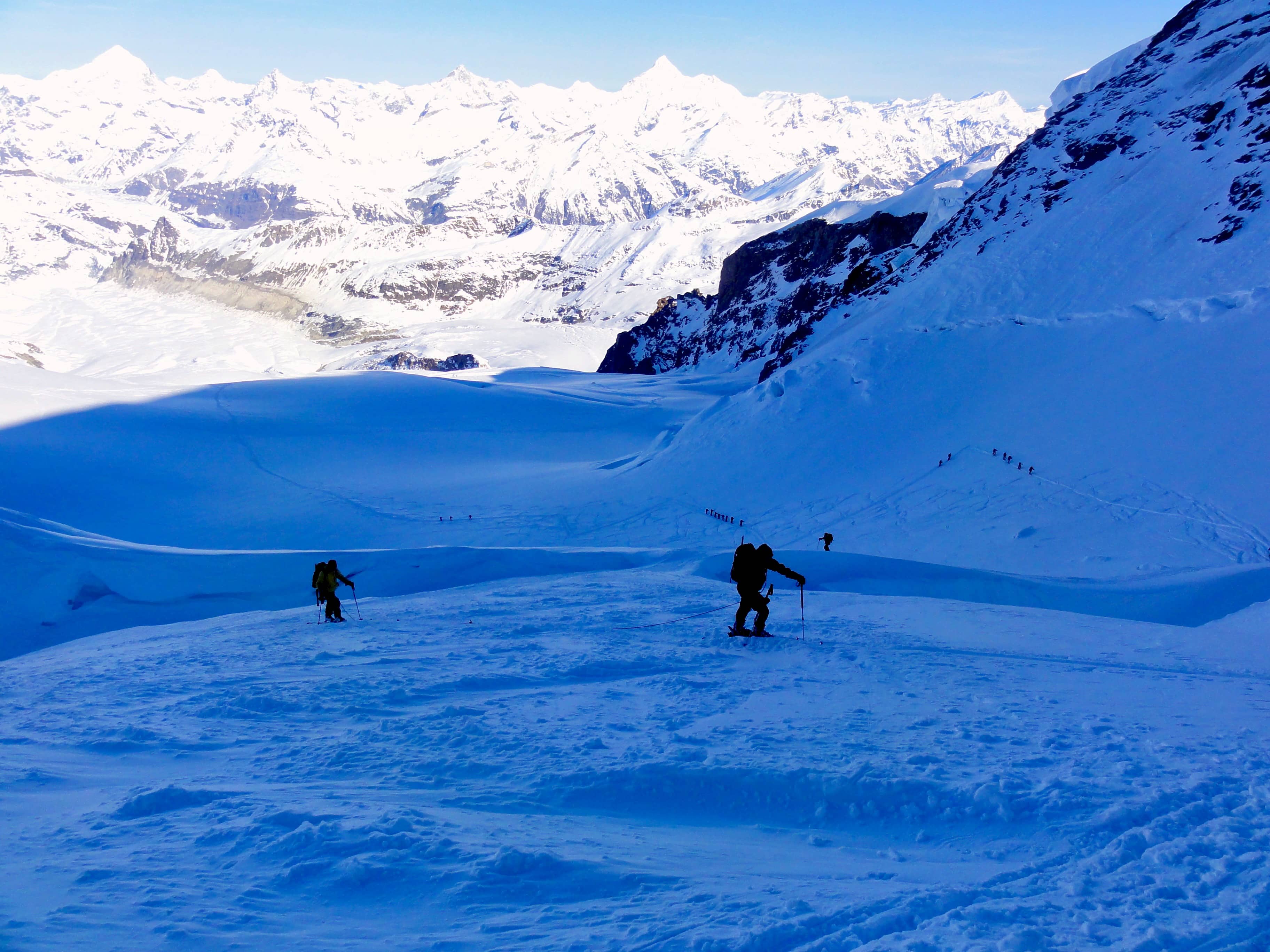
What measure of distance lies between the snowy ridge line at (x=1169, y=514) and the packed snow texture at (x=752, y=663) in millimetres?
93

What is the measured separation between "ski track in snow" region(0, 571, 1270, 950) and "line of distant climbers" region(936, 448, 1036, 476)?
12.8 meters

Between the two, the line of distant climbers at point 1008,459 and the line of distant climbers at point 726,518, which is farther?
the line of distant climbers at point 726,518

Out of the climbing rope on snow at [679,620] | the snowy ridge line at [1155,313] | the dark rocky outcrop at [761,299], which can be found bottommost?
the climbing rope on snow at [679,620]

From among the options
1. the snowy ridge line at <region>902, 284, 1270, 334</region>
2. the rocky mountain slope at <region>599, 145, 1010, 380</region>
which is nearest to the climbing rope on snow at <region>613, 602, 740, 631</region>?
the snowy ridge line at <region>902, 284, 1270, 334</region>

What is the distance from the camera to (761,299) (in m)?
92.4

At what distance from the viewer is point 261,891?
3.70m

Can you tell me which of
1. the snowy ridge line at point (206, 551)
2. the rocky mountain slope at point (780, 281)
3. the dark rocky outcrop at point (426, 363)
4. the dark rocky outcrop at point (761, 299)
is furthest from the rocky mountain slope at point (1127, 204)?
the dark rocky outcrop at point (426, 363)

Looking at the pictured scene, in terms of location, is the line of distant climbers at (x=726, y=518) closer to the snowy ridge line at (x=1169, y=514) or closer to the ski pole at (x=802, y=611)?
the snowy ridge line at (x=1169, y=514)

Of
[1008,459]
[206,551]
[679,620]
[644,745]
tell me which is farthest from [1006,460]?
[206,551]

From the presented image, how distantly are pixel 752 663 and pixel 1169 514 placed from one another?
12848mm

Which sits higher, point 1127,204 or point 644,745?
A: point 1127,204

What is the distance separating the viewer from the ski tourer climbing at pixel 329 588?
457 inches

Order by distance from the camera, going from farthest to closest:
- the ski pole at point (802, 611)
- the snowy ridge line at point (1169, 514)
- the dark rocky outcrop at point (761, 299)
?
1. the dark rocky outcrop at point (761, 299)
2. the snowy ridge line at point (1169, 514)
3. the ski pole at point (802, 611)

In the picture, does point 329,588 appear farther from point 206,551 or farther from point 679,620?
point 206,551
